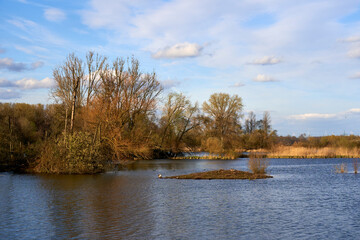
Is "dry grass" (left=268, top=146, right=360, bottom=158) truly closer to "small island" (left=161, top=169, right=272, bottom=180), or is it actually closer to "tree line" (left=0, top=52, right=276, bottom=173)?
"tree line" (left=0, top=52, right=276, bottom=173)

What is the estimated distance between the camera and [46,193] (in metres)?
19.3

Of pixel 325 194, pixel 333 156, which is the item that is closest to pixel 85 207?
pixel 325 194

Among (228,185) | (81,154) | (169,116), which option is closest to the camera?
(228,185)

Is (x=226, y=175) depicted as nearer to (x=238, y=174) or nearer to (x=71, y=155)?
(x=238, y=174)

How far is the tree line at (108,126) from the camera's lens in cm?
2917

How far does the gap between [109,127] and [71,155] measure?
26.5 feet

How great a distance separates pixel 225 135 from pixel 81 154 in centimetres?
3787

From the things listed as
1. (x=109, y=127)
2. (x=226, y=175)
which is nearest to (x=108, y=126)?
(x=109, y=127)

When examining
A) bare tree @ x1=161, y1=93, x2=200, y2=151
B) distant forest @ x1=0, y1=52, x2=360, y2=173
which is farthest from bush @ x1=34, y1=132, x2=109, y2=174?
bare tree @ x1=161, y1=93, x2=200, y2=151

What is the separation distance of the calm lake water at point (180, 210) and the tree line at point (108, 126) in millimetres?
5751

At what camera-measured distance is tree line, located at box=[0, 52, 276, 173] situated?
2917cm

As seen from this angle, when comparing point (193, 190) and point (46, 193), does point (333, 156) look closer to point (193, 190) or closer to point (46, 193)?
point (193, 190)

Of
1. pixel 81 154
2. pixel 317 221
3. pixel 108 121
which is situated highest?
pixel 108 121

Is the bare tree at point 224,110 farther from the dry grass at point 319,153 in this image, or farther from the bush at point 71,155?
the bush at point 71,155
